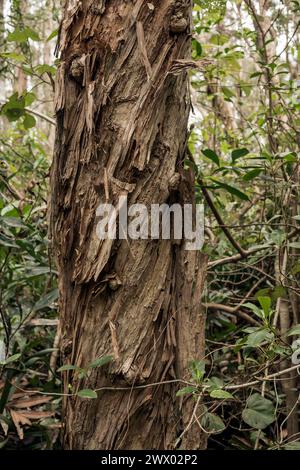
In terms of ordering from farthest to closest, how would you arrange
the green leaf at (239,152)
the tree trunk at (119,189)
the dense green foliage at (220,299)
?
1. the green leaf at (239,152)
2. the dense green foliage at (220,299)
3. the tree trunk at (119,189)

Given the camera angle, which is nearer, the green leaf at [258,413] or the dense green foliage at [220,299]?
the green leaf at [258,413]

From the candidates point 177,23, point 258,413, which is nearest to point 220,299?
point 258,413

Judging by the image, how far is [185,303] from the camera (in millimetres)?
1253

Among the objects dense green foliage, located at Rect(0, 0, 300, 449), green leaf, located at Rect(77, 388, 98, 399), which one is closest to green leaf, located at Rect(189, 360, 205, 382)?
dense green foliage, located at Rect(0, 0, 300, 449)

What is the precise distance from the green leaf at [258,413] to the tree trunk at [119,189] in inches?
6.0

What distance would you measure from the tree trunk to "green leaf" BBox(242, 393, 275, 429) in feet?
0.50

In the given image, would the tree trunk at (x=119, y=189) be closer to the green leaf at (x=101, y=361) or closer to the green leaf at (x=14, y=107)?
the green leaf at (x=101, y=361)

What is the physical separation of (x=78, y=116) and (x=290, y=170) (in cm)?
106

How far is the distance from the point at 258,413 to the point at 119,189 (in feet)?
2.06

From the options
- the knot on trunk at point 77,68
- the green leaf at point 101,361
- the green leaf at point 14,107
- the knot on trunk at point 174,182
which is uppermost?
the green leaf at point 14,107

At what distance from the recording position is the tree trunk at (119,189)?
1.14 metres

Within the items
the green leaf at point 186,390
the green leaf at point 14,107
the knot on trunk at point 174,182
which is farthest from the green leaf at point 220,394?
the green leaf at point 14,107
